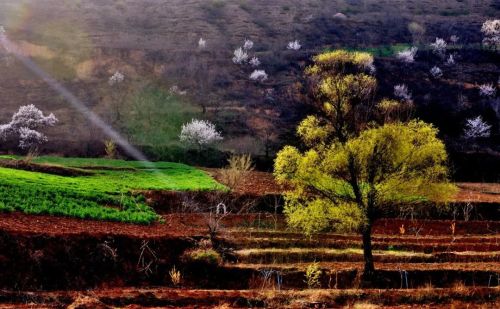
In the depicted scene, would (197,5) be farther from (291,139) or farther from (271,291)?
(271,291)

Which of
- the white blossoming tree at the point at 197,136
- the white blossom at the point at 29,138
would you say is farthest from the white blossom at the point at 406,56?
the white blossom at the point at 29,138

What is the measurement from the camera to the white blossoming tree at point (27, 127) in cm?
5697

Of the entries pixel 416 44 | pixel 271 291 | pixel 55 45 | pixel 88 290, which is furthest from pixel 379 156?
pixel 416 44

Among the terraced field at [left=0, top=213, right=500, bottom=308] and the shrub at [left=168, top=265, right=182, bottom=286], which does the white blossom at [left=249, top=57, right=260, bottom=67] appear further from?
the shrub at [left=168, top=265, right=182, bottom=286]

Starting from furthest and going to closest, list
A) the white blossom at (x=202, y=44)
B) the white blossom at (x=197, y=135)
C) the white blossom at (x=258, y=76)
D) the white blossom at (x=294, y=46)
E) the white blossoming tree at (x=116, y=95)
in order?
the white blossom at (x=294, y=46), the white blossom at (x=202, y=44), the white blossom at (x=258, y=76), the white blossoming tree at (x=116, y=95), the white blossom at (x=197, y=135)

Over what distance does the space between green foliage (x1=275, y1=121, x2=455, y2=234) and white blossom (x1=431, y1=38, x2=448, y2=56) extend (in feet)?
283

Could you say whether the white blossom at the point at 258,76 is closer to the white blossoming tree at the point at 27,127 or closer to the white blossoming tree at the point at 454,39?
the white blossoming tree at the point at 27,127

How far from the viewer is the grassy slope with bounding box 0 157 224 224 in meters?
29.7

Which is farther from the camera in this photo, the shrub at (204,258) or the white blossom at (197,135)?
the white blossom at (197,135)

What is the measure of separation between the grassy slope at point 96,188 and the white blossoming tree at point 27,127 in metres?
9.58

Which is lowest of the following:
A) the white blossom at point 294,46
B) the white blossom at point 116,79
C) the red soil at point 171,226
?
the red soil at point 171,226

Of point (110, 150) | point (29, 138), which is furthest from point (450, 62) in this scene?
point (29, 138)

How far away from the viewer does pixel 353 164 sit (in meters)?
23.7

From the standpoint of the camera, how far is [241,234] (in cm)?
3250
